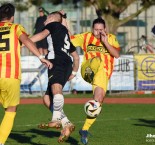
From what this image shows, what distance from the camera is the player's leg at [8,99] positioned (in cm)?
986

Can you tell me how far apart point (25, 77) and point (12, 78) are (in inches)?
514

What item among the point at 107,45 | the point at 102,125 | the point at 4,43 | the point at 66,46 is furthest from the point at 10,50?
the point at 102,125

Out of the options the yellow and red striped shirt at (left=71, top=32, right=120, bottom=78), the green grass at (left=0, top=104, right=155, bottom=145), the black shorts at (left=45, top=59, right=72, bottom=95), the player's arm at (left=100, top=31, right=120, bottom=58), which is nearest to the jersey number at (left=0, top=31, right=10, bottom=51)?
the black shorts at (left=45, top=59, right=72, bottom=95)

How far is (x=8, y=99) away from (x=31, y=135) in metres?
2.87

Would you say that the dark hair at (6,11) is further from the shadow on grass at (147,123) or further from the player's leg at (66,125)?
the shadow on grass at (147,123)

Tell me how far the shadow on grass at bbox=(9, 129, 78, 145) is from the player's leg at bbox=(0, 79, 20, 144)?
166 centimetres

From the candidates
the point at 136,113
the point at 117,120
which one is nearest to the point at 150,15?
the point at 136,113

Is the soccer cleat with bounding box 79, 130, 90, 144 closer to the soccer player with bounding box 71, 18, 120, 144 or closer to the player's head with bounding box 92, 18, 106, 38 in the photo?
the soccer player with bounding box 71, 18, 120, 144

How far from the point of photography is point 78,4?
28375 mm

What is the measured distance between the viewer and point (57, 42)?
1118cm

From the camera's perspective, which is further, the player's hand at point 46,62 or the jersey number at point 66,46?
the jersey number at point 66,46

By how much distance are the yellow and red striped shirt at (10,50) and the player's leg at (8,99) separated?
0.38 ft

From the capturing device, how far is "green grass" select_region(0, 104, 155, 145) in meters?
11.9

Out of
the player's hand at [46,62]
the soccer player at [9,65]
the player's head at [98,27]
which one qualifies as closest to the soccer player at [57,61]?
the player's hand at [46,62]
